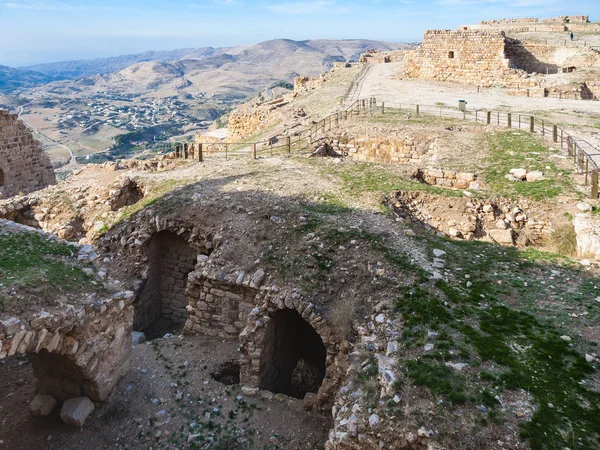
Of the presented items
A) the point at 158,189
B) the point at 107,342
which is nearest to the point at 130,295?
the point at 107,342

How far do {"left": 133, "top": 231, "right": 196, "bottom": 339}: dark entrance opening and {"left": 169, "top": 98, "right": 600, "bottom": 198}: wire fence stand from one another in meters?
6.06

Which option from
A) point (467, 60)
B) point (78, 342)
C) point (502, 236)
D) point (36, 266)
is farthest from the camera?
point (467, 60)

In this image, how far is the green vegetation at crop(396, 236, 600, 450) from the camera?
19.7 ft

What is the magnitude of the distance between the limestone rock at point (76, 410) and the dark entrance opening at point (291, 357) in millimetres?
3225

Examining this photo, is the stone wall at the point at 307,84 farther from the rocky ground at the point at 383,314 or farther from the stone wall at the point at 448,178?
the rocky ground at the point at 383,314

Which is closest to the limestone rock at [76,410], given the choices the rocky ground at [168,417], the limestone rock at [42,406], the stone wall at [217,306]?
the rocky ground at [168,417]

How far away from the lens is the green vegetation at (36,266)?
755 cm

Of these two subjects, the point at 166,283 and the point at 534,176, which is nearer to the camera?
the point at 166,283

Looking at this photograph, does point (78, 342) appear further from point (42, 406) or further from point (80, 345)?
point (42, 406)

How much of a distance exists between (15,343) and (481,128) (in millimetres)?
18750

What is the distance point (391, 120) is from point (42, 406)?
59.6 ft

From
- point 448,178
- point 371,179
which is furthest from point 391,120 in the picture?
point 371,179

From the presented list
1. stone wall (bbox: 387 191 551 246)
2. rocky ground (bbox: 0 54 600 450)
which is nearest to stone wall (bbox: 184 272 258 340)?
rocky ground (bbox: 0 54 600 450)

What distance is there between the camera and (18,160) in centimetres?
1992
